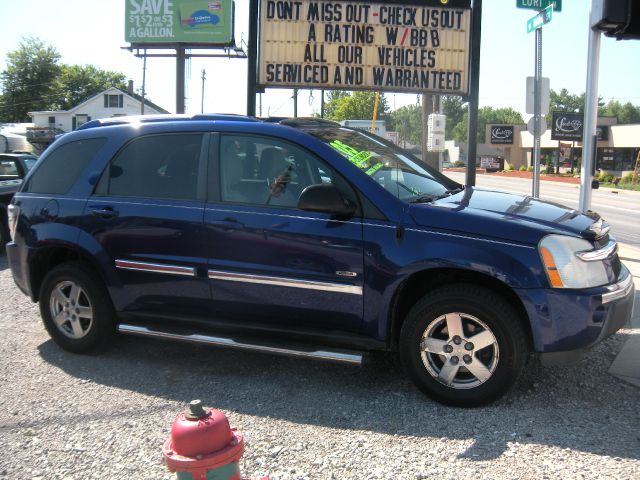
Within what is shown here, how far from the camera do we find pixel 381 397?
13.5 ft

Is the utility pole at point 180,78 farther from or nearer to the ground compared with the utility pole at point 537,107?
farther from the ground

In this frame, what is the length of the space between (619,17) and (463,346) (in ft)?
13.1

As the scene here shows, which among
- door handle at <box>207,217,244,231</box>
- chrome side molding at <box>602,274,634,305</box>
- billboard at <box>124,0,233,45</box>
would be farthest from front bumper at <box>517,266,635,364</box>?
billboard at <box>124,0,233,45</box>

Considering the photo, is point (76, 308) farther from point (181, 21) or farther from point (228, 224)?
point (181, 21)

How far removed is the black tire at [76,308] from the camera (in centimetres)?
482

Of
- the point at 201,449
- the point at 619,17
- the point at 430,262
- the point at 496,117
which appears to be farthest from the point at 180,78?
the point at 496,117

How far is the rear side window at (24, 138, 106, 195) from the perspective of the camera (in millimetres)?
4969

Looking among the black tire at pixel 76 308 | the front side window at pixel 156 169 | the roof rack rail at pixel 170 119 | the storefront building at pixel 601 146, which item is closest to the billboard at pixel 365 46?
the roof rack rail at pixel 170 119

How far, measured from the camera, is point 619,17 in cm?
589

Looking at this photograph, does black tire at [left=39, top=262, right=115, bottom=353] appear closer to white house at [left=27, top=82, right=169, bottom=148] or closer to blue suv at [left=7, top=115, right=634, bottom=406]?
blue suv at [left=7, top=115, right=634, bottom=406]

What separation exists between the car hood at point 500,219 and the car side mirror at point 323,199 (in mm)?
466

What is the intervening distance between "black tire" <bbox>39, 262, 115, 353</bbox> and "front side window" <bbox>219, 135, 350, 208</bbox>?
1.36m

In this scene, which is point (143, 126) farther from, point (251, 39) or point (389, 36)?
point (389, 36)

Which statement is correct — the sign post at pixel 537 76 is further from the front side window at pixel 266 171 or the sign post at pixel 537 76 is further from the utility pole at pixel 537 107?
the front side window at pixel 266 171
